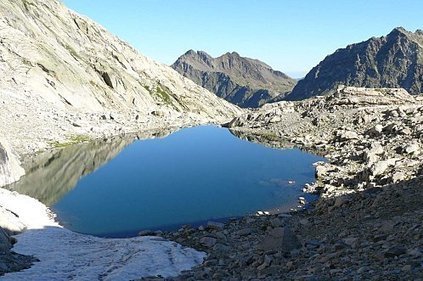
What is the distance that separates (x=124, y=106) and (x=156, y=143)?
178ft

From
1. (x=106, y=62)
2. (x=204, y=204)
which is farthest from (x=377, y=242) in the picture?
(x=106, y=62)

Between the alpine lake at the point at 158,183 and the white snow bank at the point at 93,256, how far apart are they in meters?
6.16

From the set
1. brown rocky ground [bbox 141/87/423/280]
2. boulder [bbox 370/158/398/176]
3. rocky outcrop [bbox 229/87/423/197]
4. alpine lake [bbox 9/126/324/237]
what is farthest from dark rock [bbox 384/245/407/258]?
boulder [bbox 370/158/398/176]

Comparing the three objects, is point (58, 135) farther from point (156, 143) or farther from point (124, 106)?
point (124, 106)

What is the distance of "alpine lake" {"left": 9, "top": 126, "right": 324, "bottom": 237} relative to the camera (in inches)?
1827

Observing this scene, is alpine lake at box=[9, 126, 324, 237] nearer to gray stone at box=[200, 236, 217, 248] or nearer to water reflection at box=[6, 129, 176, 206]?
water reflection at box=[6, 129, 176, 206]

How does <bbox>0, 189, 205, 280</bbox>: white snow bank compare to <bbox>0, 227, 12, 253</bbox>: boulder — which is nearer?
<bbox>0, 189, 205, 280</bbox>: white snow bank

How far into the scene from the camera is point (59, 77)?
417 ft

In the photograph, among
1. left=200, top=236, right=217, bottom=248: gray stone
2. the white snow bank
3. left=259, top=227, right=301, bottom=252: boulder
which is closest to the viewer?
left=259, top=227, right=301, bottom=252: boulder

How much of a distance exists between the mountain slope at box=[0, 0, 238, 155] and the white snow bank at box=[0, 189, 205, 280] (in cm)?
4715

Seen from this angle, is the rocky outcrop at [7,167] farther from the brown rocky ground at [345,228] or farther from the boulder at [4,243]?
the brown rocky ground at [345,228]

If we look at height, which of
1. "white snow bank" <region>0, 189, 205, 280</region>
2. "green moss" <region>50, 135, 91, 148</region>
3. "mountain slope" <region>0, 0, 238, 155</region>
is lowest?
"white snow bank" <region>0, 189, 205, 280</region>

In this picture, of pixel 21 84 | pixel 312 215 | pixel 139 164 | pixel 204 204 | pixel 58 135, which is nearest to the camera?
pixel 312 215

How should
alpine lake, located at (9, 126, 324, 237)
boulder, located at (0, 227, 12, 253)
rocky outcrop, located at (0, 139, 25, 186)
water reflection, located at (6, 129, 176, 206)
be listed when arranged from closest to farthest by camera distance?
boulder, located at (0, 227, 12, 253) < alpine lake, located at (9, 126, 324, 237) < water reflection, located at (6, 129, 176, 206) < rocky outcrop, located at (0, 139, 25, 186)
